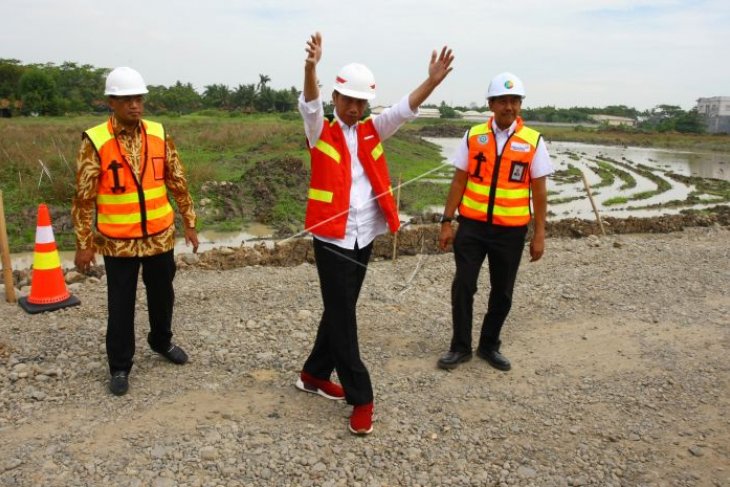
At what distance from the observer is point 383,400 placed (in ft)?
12.0

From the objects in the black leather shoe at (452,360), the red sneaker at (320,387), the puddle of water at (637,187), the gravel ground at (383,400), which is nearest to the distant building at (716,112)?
the puddle of water at (637,187)

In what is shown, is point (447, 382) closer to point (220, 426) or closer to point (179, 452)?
point (220, 426)

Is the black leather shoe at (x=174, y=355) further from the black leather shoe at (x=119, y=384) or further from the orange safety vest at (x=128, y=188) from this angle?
the orange safety vest at (x=128, y=188)

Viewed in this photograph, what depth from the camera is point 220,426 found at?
10.6 ft

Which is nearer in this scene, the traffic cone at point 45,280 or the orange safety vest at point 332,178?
the orange safety vest at point 332,178

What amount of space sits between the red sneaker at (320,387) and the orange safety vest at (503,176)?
1.43 metres

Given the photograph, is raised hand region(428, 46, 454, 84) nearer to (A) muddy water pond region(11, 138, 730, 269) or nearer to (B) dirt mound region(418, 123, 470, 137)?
(A) muddy water pond region(11, 138, 730, 269)

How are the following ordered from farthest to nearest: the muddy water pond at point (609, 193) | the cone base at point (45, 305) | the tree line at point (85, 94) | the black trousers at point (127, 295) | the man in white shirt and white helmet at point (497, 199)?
the tree line at point (85, 94) → the muddy water pond at point (609, 193) → the cone base at point (45, 305) → the man in white shirt and white helmet at point (497, 199) → the black trousers at point (127, 295)

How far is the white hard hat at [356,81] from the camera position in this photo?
286 cm

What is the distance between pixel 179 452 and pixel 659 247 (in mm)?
8211

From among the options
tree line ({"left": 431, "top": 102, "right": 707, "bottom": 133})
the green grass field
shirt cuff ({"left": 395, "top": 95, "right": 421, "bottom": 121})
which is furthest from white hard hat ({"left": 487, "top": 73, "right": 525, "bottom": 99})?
tree line ({"left": 431, "top": 102, "right": 707, "bottom": 133})

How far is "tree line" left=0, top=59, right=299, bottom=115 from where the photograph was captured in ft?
147

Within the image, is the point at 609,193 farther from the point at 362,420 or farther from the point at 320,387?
the point at 362,420

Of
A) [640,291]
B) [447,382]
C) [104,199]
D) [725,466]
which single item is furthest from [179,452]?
[640,291]
